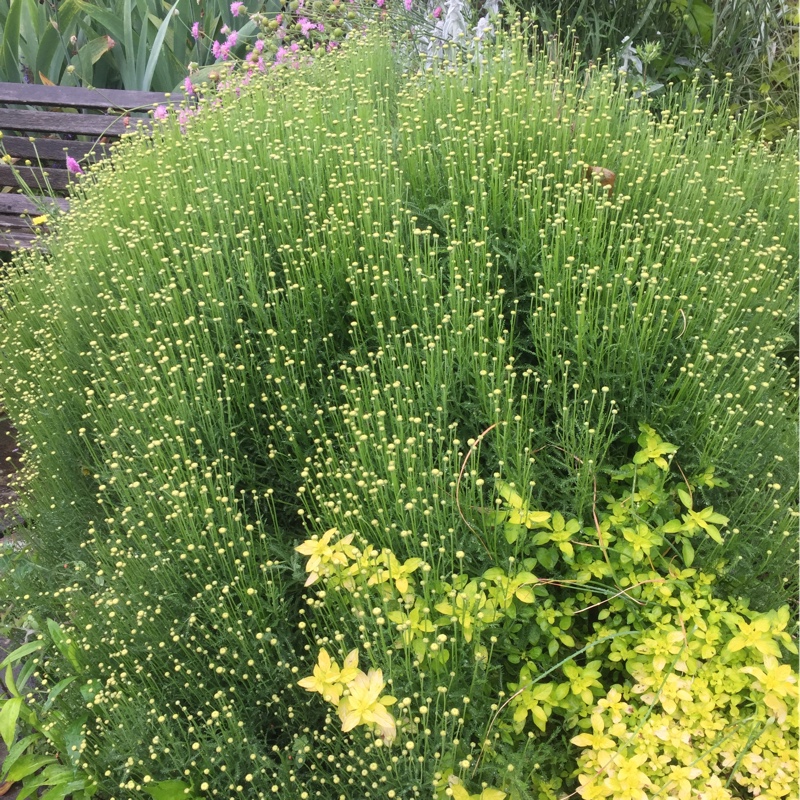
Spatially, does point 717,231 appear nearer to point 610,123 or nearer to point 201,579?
point 610,123

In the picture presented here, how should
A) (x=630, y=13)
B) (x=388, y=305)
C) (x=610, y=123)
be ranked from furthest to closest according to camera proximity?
(x=630, y=13) < (x=610, y=123) < (x=388, y=305)

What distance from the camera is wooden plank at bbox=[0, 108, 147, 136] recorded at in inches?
216

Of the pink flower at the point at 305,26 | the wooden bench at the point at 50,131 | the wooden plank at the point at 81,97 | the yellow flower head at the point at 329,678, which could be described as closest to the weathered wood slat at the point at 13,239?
the wooden bench at the point at 50,131

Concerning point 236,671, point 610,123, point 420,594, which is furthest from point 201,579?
point 610,123

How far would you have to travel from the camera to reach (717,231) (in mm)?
2787

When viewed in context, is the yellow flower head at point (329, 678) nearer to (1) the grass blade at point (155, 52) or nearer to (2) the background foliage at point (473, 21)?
(2) the background foliage at point (473, 21)

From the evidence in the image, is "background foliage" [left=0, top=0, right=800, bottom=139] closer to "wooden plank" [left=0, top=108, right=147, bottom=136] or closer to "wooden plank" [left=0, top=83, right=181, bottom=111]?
"wooden plank" [left=0, top=83, right=181, bottom=111]

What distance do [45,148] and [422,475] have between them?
506 centimetres

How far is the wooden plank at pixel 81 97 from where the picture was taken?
217 inches

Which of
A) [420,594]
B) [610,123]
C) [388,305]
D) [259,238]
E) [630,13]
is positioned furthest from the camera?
[630,13]

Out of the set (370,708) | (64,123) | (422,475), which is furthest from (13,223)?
(370,708)

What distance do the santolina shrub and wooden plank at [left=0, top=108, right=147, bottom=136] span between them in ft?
8.06

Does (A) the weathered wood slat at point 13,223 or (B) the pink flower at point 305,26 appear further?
(A) the weathered wood slat at point 13,223

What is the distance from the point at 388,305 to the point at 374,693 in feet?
4.41
